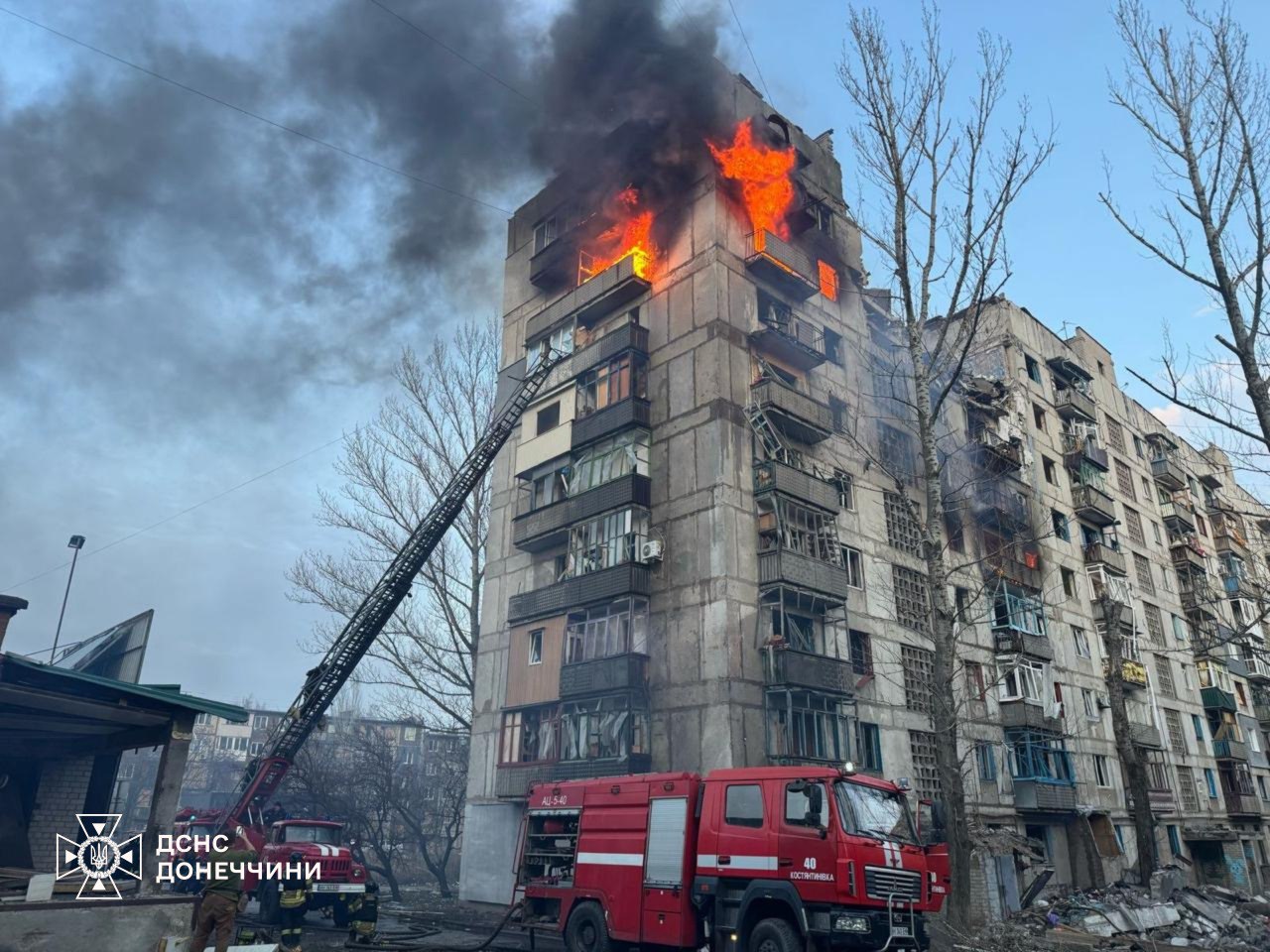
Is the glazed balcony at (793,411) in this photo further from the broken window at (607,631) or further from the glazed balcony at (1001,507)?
the glazed balcony at (1001,507)

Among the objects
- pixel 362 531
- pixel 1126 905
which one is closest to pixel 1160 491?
pixel 1126 905

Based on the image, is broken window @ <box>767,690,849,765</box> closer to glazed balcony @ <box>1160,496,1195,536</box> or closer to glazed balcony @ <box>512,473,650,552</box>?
glazed balcony @ <box>512,473,650,552</box>

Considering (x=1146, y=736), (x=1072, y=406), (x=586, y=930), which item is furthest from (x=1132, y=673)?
(x=586, y=930)

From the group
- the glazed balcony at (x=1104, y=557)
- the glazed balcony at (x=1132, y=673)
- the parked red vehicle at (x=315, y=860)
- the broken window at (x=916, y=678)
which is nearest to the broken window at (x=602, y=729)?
the parked red vehicle at (x=315, y=860)

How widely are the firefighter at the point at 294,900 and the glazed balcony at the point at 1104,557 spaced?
34670 millimetres

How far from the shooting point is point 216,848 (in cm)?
1144

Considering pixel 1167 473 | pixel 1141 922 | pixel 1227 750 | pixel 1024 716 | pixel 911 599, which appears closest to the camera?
pixel 1141 922

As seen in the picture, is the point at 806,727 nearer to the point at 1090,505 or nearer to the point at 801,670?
the point at 801,670

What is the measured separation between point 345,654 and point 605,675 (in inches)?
286

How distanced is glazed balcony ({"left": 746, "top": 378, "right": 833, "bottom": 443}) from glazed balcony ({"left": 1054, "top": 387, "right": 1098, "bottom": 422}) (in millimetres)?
17929

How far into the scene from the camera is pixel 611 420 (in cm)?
2689

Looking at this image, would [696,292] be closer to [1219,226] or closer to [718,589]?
[718,589]

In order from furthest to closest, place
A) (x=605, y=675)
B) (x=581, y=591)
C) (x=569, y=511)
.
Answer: (x=569, y=511) < (x=581, y=591) < (x=605, y=675)

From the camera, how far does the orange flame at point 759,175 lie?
29.7 m
